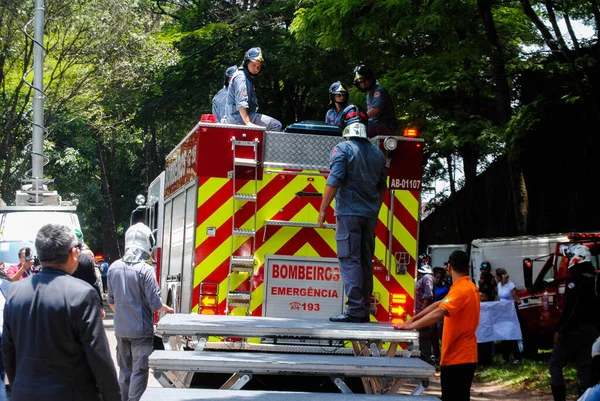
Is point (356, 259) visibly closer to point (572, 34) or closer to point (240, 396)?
point (240, 396)

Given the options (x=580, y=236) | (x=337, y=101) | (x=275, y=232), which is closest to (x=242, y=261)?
(x=275, y=232)

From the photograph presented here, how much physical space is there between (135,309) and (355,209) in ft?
8.63

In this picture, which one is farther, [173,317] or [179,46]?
[179,46]

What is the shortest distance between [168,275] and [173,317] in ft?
12.0

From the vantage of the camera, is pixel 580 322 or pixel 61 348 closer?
pixel 61 348

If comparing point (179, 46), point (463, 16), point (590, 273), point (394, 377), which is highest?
point (179, 46)

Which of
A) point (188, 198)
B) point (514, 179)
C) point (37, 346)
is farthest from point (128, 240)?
point (514, 179)

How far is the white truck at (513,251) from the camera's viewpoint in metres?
23.2

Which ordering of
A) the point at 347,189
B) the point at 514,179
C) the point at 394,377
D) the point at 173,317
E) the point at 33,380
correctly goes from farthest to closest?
1. the point at 514,179
2. the point at 347,189
3. the point at 173,317
4. the point at 394,377
5. the point at 33,380

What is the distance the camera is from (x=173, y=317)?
7488 mm

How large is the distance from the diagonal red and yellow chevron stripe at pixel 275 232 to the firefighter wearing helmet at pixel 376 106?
0.85 metres

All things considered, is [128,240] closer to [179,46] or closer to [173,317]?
[173,317]

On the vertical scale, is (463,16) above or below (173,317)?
above

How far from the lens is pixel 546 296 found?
17672mm
